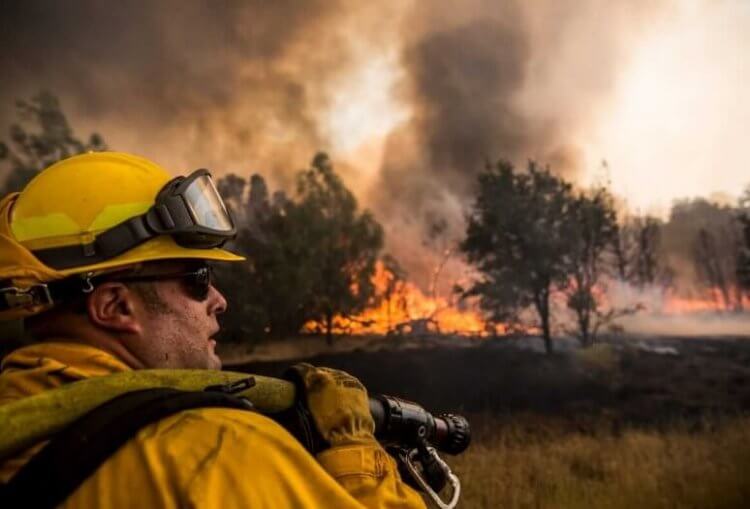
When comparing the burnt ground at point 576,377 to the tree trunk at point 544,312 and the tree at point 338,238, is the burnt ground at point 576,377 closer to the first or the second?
the tree trunk at point 544,312

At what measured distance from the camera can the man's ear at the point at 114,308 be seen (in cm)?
135

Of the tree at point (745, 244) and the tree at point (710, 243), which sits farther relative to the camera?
the tree at point (710, 243)

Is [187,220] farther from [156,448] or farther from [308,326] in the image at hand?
[308,326]

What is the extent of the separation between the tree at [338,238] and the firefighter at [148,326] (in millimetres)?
8485

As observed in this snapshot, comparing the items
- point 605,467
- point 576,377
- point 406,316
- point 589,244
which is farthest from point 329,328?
point 605,467

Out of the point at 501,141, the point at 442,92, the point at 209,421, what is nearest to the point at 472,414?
the point at 501,141

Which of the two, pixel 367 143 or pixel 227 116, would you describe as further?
pixel 367 143

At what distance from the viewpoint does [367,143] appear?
10.3 m

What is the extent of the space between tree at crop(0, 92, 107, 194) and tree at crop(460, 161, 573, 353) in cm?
644

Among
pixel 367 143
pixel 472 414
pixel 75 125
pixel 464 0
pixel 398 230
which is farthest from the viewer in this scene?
pixel 398 230

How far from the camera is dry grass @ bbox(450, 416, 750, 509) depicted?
503cm

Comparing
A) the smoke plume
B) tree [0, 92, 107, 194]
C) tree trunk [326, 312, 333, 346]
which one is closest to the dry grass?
tree trunk [326, 312, 333, 346]

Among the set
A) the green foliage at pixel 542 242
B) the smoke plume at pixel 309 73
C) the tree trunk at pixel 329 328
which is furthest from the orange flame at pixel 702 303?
the tree trunk at pixel 329 328

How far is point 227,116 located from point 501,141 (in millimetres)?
4773
